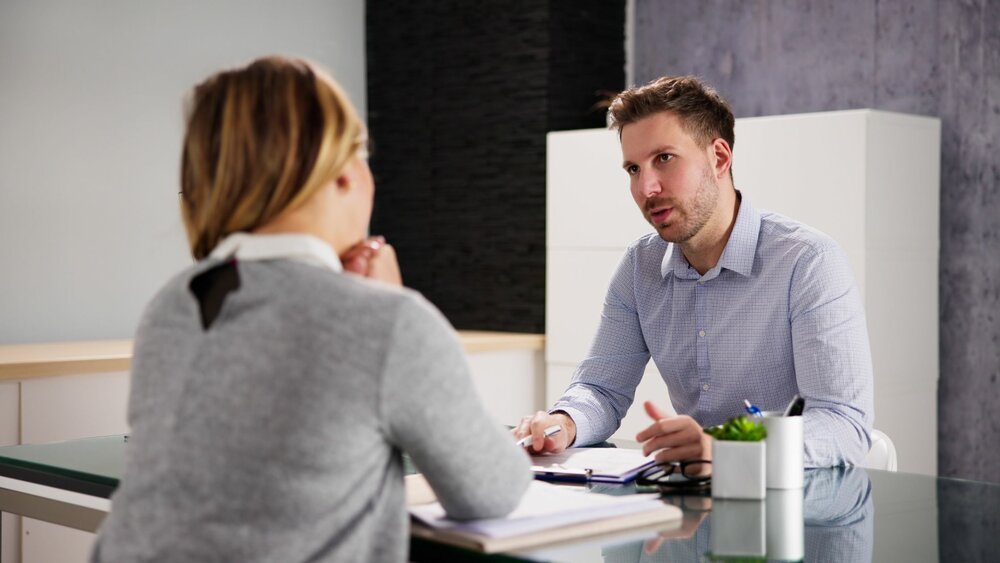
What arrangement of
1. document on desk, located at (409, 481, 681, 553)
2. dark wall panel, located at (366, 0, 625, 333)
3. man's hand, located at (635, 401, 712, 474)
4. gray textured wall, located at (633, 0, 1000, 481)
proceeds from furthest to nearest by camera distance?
dark wall panel, located at (366, 0, 625, 333) < gray textured wall, located at (633, 0, 1000, 481) < man's hand, located at (635, 401, 712, 474) < document on desk, located at (409, 481, 681, 553)

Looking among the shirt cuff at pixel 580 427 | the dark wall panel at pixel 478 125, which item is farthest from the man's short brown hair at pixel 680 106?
the dark wall panel at pixel 478 125

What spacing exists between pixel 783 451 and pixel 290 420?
0.79m

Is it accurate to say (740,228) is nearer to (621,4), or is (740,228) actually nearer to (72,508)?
(72,508)

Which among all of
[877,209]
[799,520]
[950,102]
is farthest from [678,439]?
[950,102]

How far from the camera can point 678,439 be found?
1.78 m

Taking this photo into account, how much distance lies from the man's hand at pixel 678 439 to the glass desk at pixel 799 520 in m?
0.09

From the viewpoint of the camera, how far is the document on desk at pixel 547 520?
52.3 inches

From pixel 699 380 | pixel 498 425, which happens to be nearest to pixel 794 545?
pixel 498 425

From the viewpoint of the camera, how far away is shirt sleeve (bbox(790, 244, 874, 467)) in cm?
200

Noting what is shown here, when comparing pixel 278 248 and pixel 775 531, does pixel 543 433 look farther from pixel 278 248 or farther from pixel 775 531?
pixel 278 248

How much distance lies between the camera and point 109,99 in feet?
13.9

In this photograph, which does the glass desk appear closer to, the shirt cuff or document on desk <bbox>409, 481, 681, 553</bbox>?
document on desk <bbox>409, 481, 681, 553</bbox>

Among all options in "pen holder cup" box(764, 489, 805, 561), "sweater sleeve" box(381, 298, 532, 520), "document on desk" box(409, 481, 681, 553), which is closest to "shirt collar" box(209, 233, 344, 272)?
"sweater sleeve" box(381, 298, 532, 520)

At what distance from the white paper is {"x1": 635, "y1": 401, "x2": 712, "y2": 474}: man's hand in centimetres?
18
